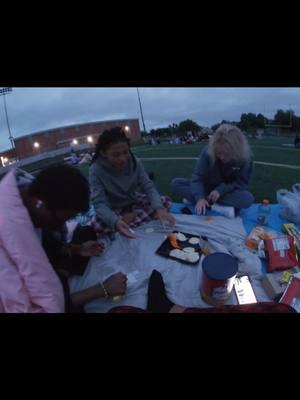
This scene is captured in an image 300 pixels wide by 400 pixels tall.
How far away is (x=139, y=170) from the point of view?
1.79m

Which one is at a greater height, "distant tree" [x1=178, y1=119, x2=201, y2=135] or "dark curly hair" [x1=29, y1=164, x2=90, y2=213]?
"distant tree" [x1=178, y1=119, x2=201, y2=135]

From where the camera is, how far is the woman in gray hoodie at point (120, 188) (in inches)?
58.2

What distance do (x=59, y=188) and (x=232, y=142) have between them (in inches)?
56.3

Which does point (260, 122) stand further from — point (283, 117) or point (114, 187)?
point (114, 187)

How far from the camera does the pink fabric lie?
0.76 m

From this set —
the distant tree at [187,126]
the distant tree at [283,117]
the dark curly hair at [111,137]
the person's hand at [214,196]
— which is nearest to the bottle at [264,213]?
the person's hand at [214,196]

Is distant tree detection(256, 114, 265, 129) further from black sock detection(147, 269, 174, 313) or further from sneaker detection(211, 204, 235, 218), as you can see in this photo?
black sock detection(147, 269, 174, 313)

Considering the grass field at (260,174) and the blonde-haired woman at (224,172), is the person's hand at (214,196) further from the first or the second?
the grass field at (260,174)

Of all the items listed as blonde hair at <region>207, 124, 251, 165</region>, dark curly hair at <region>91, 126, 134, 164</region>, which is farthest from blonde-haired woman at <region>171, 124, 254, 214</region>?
dark curly hair at <region>91, 126, 134, 164</region>

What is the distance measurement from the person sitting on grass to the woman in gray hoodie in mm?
580

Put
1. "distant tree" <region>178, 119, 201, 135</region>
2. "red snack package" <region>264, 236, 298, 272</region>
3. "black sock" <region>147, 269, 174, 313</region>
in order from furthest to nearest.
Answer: "distant tree" <region>178, 119, 201, 135</region>
"red snack package" <region>264, 236, 298, 272</region>
"black sock" <region>147, 269, 174, 313</region>

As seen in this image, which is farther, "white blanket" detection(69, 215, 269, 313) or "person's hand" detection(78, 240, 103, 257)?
"person's hand" detection(78, 240, 103, 257)
